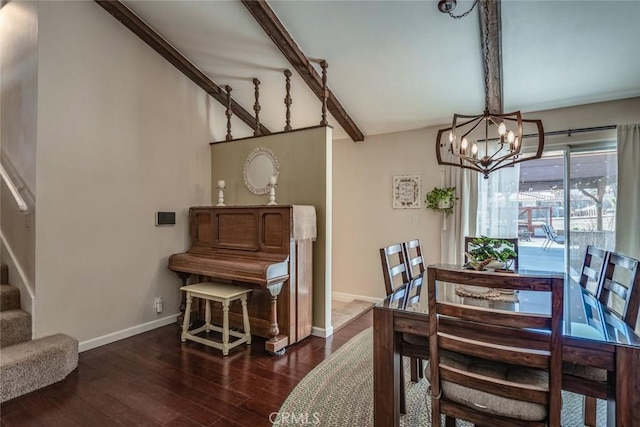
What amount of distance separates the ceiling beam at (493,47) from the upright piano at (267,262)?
2.15 m

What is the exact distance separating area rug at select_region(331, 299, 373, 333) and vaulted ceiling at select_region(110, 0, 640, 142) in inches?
100

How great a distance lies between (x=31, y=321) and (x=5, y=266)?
38.2 inches

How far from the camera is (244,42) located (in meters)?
3.31

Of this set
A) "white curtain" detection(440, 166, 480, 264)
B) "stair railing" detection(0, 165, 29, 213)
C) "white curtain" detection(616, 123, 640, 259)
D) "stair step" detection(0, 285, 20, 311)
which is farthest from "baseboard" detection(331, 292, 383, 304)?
"stair railing" detection(0, 165, 29, 213)

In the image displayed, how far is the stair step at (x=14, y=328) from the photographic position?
8.50 ft

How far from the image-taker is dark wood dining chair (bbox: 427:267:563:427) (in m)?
1.17

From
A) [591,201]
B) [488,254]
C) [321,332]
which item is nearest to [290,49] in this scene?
[488,254]

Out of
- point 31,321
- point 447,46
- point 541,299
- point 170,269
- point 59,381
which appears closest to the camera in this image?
point 541,299

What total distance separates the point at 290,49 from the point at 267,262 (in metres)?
2.05

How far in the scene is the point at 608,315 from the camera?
1680 millimetres

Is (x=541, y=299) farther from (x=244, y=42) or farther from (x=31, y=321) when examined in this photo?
(x=31, y=321)

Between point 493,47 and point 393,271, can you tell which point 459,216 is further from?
point 393,271

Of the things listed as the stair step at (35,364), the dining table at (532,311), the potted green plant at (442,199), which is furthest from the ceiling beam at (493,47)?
the stair step at (35,364)

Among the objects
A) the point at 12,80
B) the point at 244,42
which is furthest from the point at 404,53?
the point at 12,80
